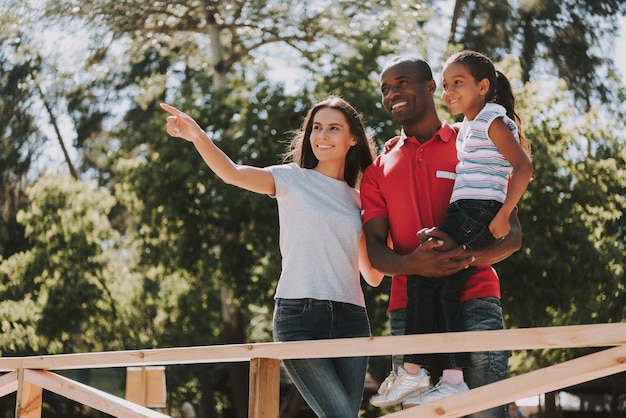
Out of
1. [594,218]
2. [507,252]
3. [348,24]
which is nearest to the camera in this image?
[507,252]

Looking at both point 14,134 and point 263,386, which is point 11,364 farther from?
point 14,134

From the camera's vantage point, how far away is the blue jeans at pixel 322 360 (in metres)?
3.14

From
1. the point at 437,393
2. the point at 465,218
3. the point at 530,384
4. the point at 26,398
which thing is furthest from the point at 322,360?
the point at 26,398

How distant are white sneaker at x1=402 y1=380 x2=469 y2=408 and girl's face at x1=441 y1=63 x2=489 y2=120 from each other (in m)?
0.87

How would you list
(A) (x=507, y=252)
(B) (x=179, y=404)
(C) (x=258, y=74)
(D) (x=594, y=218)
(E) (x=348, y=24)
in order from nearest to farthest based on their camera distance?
(A) (x=507, y=252) < (D) (x=594, y=218) < (C) (x=258, y=74) < (E) (x=348, y=24) < (B) (x=179, y=404)

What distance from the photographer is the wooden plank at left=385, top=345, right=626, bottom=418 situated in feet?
7.68

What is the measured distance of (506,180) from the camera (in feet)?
9.90

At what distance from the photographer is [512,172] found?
2.97 m

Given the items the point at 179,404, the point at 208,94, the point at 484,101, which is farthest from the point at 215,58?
the point at 484,101

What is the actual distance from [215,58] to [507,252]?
51.0 ft

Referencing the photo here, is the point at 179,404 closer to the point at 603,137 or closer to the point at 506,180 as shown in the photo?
the point at 603,137

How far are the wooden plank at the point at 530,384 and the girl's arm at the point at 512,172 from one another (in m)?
0.59

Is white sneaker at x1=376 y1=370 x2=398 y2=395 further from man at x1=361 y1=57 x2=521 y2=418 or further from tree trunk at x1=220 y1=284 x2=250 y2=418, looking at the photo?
tree trunk at x1=220 y1=284 x2=250 y2=418

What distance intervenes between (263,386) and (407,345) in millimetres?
614
